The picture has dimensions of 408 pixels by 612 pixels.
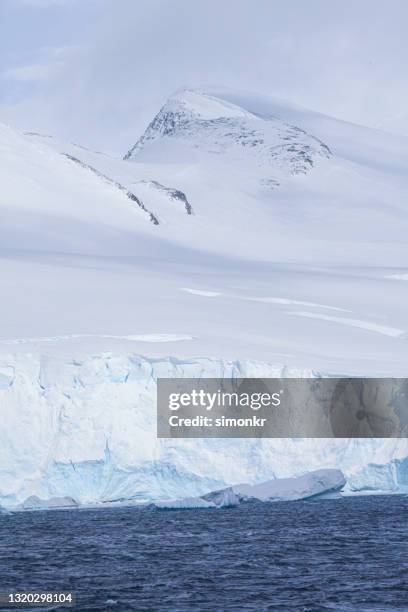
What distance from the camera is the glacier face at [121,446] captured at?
5006 cm

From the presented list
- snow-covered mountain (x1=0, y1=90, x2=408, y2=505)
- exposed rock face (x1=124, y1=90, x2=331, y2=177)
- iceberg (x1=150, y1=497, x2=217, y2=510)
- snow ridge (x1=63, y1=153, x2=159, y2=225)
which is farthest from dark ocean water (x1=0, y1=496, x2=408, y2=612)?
exposed rock face (x1=124, y1=90, x2=331, y2=177)

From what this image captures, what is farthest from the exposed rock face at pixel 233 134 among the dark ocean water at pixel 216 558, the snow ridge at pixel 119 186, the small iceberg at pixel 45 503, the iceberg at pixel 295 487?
the small iceberg at pixel 45 503

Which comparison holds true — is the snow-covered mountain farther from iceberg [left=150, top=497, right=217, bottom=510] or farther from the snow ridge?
iceberg [left=150, top=497, right=217, bottom=510]

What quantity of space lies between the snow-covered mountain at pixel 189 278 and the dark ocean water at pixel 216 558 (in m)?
2.55

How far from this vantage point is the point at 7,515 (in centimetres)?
5400

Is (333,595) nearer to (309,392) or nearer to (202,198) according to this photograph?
(309,392)

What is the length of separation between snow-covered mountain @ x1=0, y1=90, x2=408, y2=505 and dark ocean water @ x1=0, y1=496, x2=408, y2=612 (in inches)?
100

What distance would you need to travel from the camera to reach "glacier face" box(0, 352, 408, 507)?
50062mm

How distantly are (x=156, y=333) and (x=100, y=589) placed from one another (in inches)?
1520

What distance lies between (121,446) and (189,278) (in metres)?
50.2

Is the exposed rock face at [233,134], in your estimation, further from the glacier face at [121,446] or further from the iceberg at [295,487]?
the glacier face at [121,446]

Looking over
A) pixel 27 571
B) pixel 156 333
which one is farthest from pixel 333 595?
pixel 156 333

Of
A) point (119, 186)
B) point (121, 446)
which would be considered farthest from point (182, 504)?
point (119, 186)

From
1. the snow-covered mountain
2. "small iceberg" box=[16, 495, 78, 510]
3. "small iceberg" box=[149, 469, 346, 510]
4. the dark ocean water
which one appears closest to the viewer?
the dark ocean water
